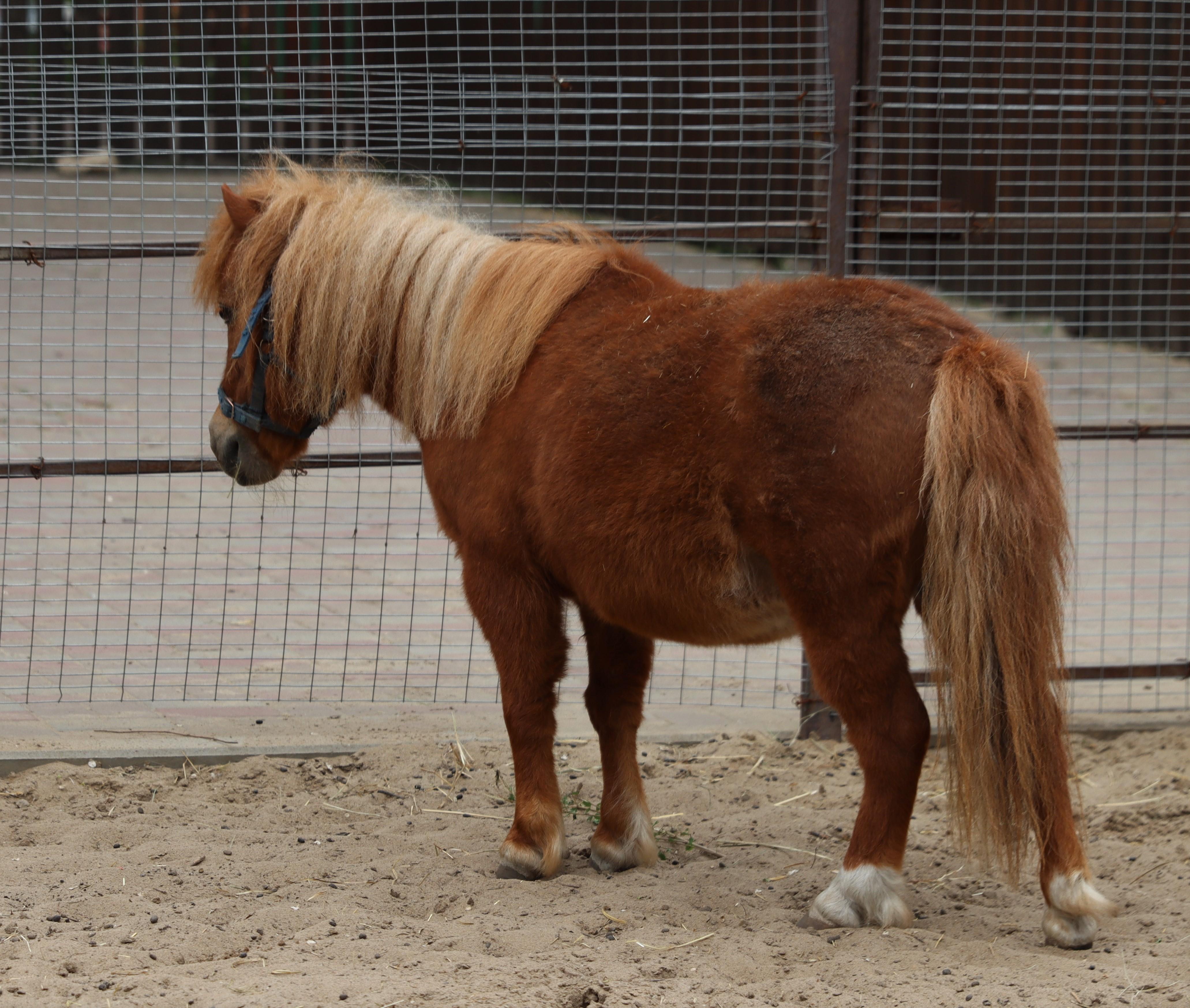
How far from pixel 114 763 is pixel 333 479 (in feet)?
13.3

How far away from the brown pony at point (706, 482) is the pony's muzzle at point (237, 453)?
8cm

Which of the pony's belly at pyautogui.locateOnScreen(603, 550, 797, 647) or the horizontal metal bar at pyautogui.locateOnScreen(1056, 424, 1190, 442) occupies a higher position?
the horizontal metal bar at pyautogui.locateOnScreen(1056, 424, 1190, 442)

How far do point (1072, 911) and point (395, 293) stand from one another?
2.33 m

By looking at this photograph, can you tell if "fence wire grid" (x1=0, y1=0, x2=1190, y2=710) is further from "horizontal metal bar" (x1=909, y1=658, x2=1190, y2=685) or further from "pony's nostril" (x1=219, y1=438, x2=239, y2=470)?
"pony's nostril" (x1=219, y1=438, x2=239, y2=470)

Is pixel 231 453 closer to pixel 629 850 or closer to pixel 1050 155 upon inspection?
pixel 629 850

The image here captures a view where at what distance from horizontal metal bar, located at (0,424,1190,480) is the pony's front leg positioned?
105 cm

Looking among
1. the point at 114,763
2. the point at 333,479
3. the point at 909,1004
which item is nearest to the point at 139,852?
the point at 114,763

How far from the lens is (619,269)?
313cm

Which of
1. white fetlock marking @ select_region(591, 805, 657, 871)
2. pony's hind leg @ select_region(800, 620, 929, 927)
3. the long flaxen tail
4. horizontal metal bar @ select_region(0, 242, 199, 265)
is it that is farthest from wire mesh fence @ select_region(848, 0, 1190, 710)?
horizontal metal bar @ select_region(0, 242, 199, 265)

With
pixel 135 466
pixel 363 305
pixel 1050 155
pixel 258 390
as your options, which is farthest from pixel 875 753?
pixel 1050 155

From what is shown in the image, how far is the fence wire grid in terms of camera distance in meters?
4.23

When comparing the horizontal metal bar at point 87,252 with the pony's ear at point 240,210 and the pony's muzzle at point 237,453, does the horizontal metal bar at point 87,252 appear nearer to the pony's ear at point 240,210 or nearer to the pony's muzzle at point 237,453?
the pony's ear at point 240,210

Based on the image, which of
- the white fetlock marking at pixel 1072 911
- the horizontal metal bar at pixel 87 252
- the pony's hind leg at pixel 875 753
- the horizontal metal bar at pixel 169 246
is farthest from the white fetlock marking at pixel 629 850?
the horizontal metal bar at pixel 87 252

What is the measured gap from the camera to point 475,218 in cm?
371
